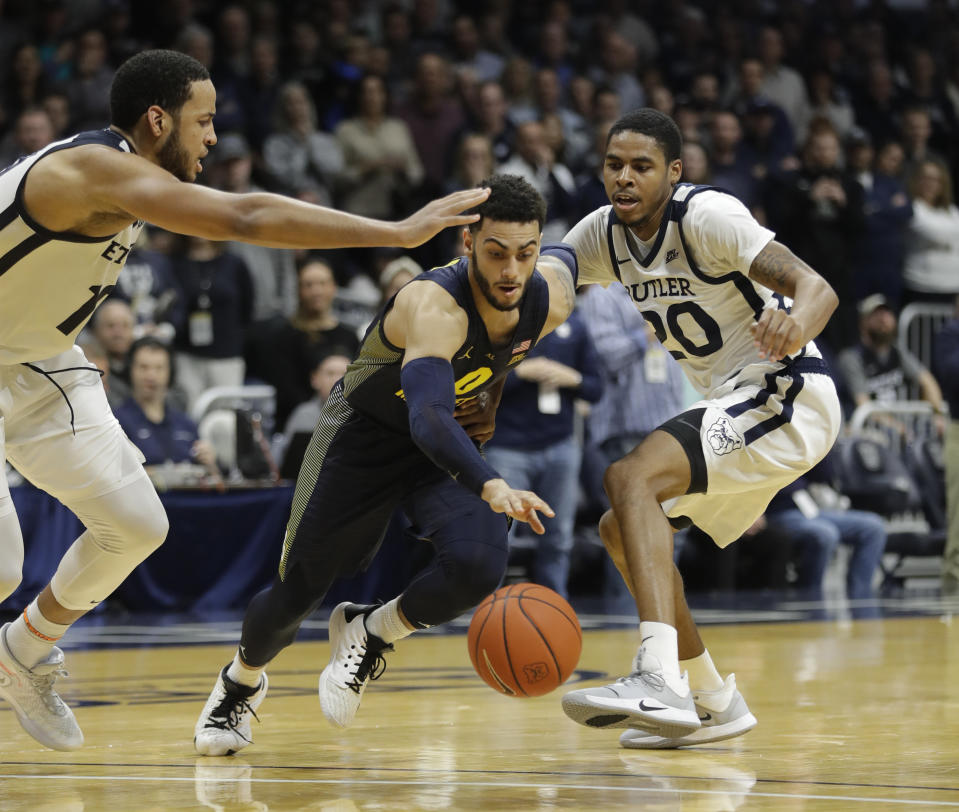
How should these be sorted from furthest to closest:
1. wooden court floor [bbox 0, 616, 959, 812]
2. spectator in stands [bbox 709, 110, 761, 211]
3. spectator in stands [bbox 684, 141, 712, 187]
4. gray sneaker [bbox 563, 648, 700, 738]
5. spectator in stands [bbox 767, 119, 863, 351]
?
spectator in stands [bbox 709, 110, 761, 211]
spectator in stands [bbox 767, 119, 863, 351]
spectator in stands [bbox 684, 141, 712, 187]
gray sneaker [bbox 563, 648, 700, 738]
wooden court floor [bbox 0, 616, 959, 812]

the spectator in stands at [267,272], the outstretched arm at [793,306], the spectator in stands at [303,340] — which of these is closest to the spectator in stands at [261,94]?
the spectator in stands at [267,272]

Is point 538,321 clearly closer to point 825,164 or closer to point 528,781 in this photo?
point 528,781

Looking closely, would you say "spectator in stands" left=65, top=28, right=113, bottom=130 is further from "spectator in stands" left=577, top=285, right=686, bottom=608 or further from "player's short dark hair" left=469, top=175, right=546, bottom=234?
"player's short dark hair" left=469, top=175, right=546, bottom=234

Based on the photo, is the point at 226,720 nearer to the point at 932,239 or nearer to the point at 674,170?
the point at 674,170

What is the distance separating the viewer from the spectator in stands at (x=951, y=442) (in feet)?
38.2

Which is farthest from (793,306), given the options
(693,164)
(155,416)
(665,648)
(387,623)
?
(693,164)

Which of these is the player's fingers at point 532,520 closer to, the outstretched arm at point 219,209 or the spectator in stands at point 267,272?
the outstretched arm at point 219,209

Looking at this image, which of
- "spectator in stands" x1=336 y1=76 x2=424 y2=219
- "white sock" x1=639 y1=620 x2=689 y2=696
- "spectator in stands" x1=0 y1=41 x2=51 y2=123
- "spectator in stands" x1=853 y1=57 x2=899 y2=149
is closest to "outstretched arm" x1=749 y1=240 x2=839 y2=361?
"white sock" x1=639 y1=620 x2=689 y2=696

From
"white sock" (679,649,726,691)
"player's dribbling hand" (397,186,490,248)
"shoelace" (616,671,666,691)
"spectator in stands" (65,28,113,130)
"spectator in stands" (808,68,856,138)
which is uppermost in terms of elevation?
"spectator in stands" (808,68,856,138)

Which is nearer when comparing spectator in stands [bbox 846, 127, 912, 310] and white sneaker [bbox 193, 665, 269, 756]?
white sneaker [bbox 193, 665, 269, 756]

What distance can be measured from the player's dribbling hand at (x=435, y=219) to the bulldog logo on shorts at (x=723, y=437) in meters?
1.33

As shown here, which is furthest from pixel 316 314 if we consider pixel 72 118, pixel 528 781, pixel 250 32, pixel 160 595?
pixel 528 781

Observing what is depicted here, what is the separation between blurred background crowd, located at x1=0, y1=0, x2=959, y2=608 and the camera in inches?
425

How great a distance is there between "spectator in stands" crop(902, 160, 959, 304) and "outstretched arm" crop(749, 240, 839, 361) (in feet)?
32.2
